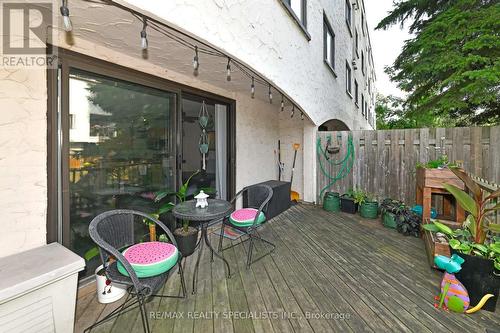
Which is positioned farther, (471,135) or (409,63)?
(409,63)

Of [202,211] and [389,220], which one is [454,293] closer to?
[389,220]

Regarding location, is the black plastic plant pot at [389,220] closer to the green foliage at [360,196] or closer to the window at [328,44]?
the green foliage at [360,196]

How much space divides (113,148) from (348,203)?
4358mm

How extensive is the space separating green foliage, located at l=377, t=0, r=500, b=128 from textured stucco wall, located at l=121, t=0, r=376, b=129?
2.08m

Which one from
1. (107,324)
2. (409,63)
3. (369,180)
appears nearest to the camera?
(107,324)

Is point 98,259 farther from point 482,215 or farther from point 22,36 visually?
point 482,215

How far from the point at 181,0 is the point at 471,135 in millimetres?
4592

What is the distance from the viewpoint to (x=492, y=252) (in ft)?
5.95

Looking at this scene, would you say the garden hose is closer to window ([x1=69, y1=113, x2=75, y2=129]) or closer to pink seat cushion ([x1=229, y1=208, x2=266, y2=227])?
pink seat cushion ([x1=229, y1=208, x2=266, y2=227])

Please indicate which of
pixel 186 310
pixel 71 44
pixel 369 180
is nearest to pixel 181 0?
pixel 71 44

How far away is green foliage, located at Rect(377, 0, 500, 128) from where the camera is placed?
Result: 4.45 meters

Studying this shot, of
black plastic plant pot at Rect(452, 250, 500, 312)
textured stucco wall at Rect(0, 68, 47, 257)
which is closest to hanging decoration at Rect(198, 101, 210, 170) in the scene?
textured stucco wall at Rect(0, 68, 47, 257)

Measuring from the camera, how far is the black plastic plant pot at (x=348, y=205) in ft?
14.8

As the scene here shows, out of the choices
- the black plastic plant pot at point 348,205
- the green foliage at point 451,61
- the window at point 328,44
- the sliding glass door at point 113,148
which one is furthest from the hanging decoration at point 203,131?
the green foliage at point 451,61
